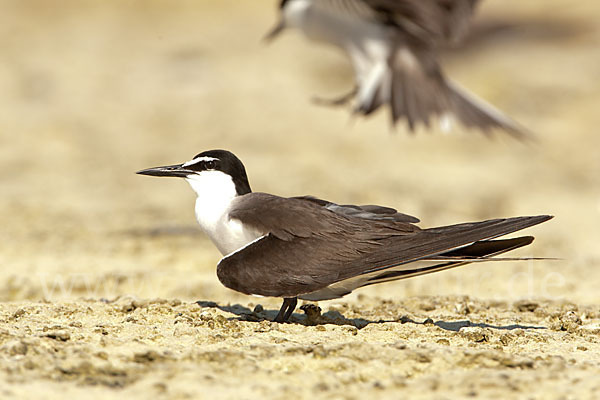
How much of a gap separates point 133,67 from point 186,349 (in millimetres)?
12981

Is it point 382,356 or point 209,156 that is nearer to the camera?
point 382,356

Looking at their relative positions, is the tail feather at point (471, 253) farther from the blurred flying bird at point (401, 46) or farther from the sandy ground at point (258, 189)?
the blurred flying bird at point (401, 46)

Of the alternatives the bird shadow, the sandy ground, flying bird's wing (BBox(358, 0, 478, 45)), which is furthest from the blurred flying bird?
the bird shadow

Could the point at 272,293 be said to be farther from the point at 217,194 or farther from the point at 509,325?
the point at 509,325

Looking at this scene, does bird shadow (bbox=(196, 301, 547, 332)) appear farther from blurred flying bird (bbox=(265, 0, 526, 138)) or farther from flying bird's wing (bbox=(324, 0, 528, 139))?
blurred flying bird (bbox=(265, 0, 526, 138))

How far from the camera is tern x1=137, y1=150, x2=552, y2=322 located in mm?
3859

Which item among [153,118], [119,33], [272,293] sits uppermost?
[119,33]

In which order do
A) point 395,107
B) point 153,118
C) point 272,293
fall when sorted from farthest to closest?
point 153,118 → point 395,107 → point 272,293

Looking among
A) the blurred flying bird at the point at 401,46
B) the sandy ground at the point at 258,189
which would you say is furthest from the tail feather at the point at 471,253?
the blurred flying bird at the point at 401,46

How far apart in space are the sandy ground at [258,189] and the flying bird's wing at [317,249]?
24 cm

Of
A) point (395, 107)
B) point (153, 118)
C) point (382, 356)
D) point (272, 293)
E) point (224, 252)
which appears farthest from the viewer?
point (153, 118)

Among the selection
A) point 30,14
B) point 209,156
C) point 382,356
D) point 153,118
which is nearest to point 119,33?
point 30,14

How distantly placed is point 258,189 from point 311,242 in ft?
17.5

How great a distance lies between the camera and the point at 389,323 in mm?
4160
